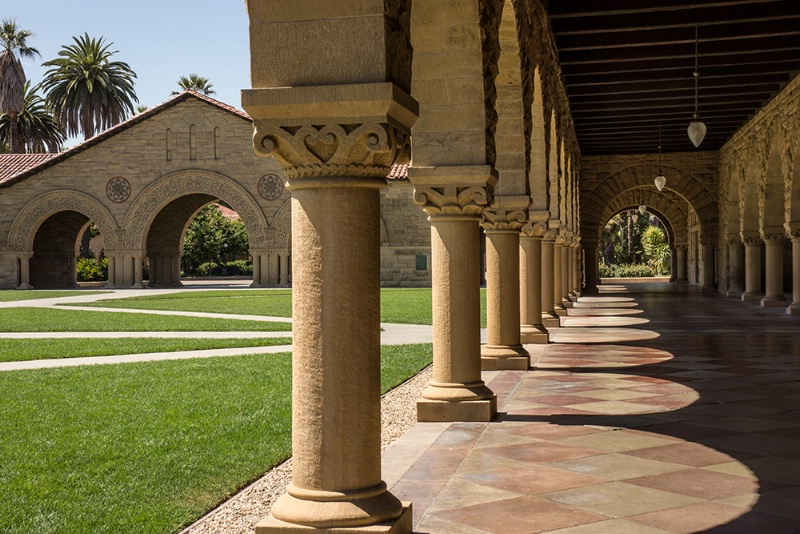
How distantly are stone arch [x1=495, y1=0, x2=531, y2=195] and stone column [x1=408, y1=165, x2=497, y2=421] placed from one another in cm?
316

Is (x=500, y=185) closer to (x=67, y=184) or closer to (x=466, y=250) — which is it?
(x=466, y=250)

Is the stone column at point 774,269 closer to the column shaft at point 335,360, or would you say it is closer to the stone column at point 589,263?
the stone column at point 589,263

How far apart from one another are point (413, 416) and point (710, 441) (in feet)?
8.92

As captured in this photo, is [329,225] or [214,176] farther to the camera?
[214,176]

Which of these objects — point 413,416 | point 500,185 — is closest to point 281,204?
point 500,185

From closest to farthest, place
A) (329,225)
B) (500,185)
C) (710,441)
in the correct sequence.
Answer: (329,225) < (710,441) < (500,185)

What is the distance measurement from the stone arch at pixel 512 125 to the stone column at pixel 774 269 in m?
14.0

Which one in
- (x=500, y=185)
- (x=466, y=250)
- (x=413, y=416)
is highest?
(x=500, y=185)

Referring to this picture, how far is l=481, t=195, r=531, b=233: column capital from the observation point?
33.5 ft

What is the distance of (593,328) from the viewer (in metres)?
16.9

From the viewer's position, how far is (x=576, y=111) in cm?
2267

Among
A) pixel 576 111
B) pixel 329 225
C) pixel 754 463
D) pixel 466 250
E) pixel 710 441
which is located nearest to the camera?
pixel 329 225

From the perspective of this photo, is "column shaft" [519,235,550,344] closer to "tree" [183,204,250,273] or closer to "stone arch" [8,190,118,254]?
"stone arch" [8,190,118,254]

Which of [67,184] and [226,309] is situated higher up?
[67,184]
